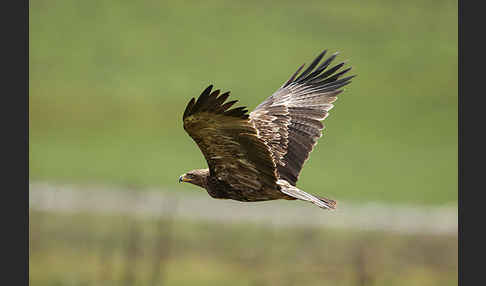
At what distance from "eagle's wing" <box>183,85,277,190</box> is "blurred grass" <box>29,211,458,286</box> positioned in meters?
5.06

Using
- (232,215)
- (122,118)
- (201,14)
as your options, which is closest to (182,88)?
(122,118)

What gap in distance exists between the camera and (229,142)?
776cm

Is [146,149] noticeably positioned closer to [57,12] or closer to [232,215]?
[57,12]

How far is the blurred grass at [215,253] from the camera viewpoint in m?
13.0

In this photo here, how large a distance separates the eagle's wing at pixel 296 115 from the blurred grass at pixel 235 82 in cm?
1332

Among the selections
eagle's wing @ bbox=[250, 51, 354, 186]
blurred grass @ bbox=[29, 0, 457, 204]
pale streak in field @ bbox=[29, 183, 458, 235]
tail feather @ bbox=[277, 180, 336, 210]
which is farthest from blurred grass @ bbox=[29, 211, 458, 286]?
blurred grass @ bbox=[29, 0, 457, 204]

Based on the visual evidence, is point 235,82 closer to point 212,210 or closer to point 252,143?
point 212,210

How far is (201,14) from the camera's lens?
34.8 meters

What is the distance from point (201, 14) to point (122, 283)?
22.7 meters

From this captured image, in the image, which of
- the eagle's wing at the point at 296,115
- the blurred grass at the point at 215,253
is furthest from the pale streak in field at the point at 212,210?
the eagle's wing at the point at 296,115

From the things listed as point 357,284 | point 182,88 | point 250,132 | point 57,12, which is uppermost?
point 57,12

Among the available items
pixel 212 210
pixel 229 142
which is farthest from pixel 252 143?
pixel 212 210

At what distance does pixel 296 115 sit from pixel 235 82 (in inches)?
860

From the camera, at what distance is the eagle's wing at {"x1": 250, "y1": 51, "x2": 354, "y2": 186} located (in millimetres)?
9102
